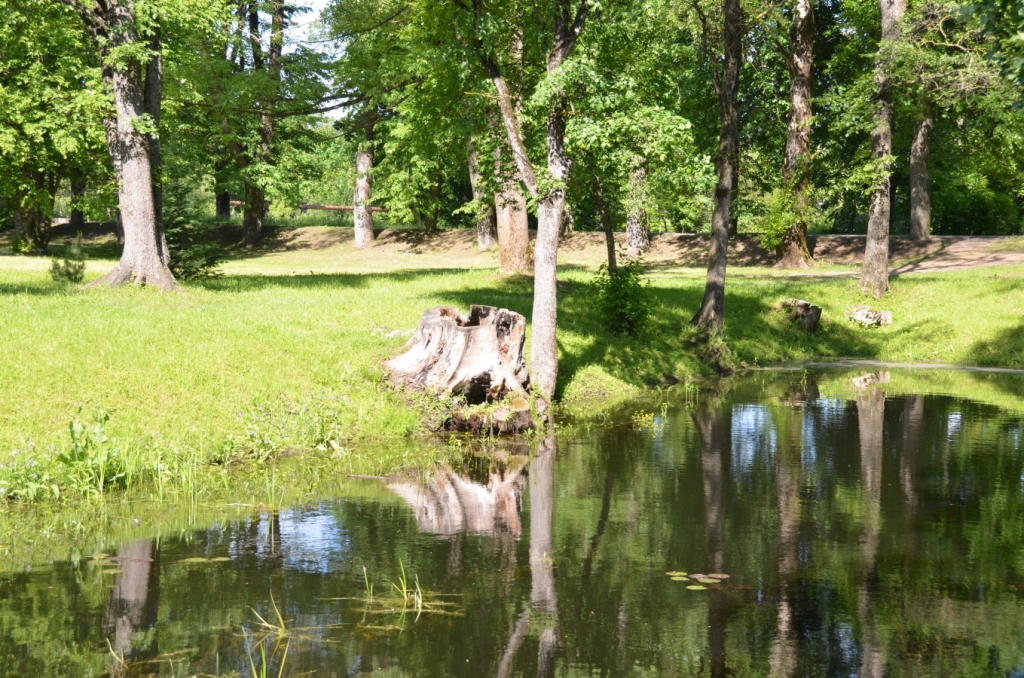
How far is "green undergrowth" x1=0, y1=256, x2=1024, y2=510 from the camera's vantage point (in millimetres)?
14977

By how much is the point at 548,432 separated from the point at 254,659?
1043 cm

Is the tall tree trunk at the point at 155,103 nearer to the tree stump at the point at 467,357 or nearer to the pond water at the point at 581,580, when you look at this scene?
the tree stump at the point at 467,357

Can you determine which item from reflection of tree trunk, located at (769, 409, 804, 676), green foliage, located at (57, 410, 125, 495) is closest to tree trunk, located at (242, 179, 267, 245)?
reflection of tree trunk, located at (769, 409, 804, 676)

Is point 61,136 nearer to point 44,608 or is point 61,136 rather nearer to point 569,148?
point 569,148

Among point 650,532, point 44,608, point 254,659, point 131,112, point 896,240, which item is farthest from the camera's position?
point 896,240

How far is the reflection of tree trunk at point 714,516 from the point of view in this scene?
8.70m

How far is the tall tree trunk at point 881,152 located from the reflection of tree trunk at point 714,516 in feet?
41.7

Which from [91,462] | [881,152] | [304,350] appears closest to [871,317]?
[881,152]

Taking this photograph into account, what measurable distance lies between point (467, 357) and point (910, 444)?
7450 mm

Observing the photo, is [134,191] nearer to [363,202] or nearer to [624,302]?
[624,302]

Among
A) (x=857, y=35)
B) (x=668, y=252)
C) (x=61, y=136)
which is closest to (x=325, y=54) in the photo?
(x=61, y=136)

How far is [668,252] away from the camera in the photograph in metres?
45.2

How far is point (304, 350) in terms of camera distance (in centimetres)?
1884

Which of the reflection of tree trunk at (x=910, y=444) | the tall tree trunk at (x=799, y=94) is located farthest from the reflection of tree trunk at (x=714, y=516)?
the tall tree trunk at (x=799, y=94)
